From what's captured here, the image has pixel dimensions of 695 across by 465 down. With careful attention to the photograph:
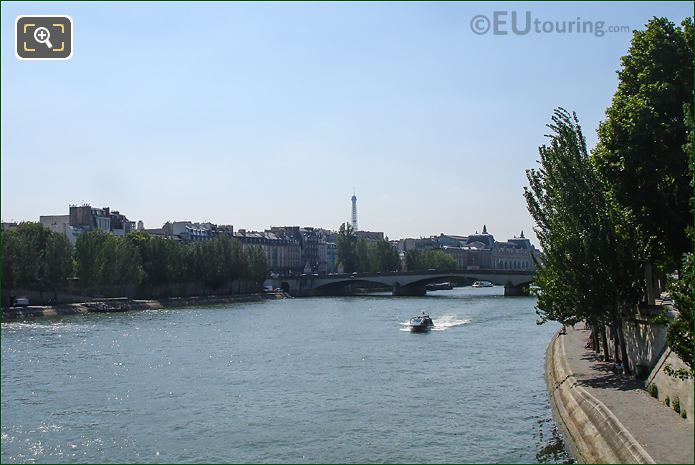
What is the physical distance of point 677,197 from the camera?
95.2 ft

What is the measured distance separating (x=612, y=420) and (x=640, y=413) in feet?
6.30

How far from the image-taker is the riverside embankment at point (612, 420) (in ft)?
65.4

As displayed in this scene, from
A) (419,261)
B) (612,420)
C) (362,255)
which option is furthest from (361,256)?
(612,420)

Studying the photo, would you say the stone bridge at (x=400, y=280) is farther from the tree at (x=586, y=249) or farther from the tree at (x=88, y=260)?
the tree at (x=586, y=249)

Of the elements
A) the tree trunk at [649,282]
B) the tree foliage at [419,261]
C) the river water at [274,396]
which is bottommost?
the river water at [274,396]

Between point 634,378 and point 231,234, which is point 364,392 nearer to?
point 634,378

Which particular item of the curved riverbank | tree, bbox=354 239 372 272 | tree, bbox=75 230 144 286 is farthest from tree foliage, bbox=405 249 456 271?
tree, bbox=75 230 144 286

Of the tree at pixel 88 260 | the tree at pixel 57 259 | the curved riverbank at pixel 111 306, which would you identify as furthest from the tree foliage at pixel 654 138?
the tree at pixel 88 260

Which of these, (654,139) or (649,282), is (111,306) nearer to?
(649,282)

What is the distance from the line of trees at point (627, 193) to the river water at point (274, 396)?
5166 mm

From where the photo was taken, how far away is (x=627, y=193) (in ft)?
97.0

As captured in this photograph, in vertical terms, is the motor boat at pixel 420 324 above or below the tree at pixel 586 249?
below

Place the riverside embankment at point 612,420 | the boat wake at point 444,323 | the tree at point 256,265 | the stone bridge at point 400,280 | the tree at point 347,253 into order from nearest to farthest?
the riverside embankment at point 612,420
the boat wake at point 444,323
the stone bridge at point 400,280
the tree at point 256,265
the tree at point 347,253

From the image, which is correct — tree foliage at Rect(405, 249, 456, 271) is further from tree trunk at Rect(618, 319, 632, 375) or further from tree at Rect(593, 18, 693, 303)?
tree at Rect(593, 18, 693, 303)
